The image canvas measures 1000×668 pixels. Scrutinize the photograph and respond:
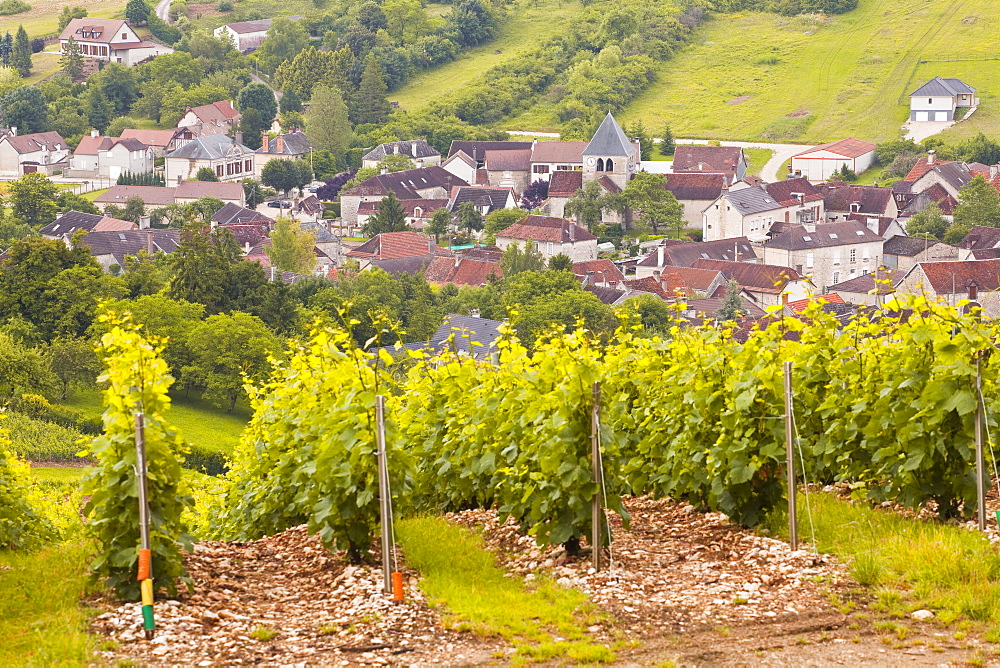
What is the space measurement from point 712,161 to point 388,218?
19.6 meters

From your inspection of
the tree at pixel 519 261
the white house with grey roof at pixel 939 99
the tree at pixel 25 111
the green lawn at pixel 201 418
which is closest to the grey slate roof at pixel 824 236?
the tree at pixel 519 261

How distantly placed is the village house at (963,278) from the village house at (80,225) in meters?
36.7

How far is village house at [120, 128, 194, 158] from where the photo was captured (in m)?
85.6

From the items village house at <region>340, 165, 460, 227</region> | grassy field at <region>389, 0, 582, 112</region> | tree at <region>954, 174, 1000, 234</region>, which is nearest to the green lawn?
village house at <region>340, 165, 460, 227</region>

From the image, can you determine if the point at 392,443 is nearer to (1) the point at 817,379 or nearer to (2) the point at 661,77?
(1) the point at 817,379

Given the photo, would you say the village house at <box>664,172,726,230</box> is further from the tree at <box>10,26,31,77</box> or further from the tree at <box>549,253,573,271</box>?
the tree at <box>10,26,31,77</box>

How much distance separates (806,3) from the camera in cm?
10331

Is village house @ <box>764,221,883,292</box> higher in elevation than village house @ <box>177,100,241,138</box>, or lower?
lower

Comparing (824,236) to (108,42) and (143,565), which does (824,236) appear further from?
(108,42)

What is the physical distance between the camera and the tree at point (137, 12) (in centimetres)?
10919

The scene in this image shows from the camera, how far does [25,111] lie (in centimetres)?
9094

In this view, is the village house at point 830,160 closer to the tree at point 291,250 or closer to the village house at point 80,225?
the tree at point 291,250

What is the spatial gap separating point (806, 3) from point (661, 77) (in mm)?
15149

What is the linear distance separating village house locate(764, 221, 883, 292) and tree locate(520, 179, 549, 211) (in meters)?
19.7
